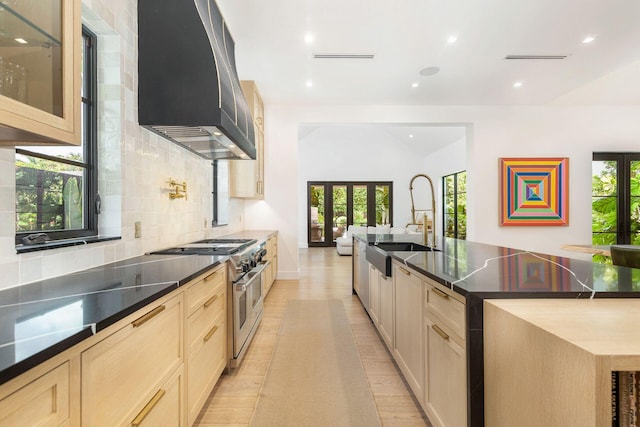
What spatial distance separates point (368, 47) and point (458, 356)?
330 centimetres

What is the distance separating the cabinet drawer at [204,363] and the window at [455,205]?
714 centimetres

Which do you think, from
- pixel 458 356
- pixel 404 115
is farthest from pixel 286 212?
pixel 458 356

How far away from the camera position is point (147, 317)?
Answer: 1096mm

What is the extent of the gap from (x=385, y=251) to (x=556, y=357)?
5.39ft

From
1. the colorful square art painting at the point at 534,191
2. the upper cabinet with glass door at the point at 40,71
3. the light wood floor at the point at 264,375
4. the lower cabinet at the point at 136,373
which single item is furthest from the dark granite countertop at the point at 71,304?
the colorful square art painting at the point at 534,191

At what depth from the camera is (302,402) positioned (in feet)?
6.12

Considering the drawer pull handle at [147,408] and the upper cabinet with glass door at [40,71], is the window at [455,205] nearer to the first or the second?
the drawer pull handle at [147,408]

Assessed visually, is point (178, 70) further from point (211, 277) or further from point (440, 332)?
point (440, 332)

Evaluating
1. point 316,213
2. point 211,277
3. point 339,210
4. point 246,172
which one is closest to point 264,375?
point 211,277

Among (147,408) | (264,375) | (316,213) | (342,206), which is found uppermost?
(342,206)

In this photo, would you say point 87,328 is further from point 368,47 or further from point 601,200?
point 601,200

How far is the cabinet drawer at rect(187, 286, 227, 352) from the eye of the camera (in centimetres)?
151

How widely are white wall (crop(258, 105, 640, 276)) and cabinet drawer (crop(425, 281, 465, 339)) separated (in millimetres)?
3919

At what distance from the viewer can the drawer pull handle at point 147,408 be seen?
1.03 metres
